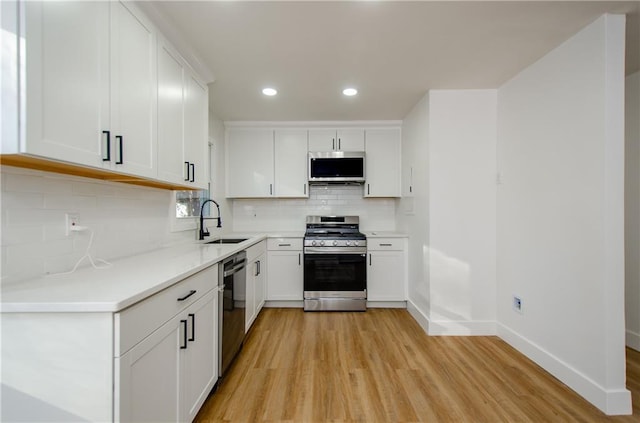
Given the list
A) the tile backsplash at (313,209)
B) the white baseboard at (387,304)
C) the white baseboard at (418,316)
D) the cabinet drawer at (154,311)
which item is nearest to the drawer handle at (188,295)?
the cabinet drawer at (154,311)

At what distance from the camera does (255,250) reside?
295 centimetres

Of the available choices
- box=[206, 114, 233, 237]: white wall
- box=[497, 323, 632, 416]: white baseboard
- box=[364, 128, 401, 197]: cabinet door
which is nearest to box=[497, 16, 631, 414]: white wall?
box=[497, 323, 632, 416]: white baseboard

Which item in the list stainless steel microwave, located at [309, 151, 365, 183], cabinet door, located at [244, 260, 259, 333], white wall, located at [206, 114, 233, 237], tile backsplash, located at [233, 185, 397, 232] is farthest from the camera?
tile backsplash, located at [233, 185, 397, 232]

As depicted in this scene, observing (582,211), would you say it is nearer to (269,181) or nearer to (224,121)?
(269,181)

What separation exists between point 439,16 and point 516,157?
1.43 meters

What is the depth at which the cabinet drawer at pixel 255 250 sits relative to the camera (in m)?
2.70

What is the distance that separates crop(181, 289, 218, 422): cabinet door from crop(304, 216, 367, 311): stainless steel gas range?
165cm

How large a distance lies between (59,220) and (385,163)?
330 cm

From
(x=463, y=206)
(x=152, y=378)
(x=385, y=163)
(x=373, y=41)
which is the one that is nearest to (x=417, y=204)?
(x=463, y=206)

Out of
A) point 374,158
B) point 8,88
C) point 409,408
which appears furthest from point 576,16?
point 8,88

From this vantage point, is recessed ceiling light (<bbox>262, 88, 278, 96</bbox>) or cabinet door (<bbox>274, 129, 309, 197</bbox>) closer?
recessed ceiling light (<bbox>262, 88, 278, 96</bbox>)

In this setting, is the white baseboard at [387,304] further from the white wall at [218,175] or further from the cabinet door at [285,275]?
the white wall at [218,175]

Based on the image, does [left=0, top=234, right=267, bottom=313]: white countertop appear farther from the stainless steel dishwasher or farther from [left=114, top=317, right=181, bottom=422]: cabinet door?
the stainless steel dishwasher

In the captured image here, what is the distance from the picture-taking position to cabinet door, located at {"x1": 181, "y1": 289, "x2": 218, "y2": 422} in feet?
4.65
